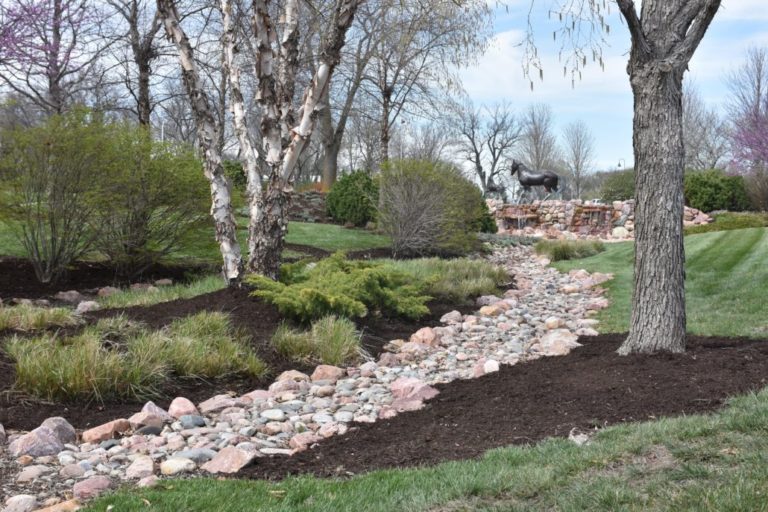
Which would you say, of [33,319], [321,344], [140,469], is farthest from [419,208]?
[140,469]

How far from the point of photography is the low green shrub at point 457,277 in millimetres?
9219

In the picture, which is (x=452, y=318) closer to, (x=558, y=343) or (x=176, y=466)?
(x=558, y=343)

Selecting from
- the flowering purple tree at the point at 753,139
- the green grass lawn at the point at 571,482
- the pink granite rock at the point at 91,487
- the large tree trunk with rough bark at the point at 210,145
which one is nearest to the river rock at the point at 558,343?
the green grass lawn at the point at 571,482

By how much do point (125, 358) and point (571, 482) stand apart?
136 inches

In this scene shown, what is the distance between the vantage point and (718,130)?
3312cm

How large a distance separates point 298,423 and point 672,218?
2908 mm

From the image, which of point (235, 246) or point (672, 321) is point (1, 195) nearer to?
point (235, 246)

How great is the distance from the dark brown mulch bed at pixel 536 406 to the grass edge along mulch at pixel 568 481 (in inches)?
7.7

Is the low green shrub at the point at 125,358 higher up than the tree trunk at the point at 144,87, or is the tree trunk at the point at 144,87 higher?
the tree trunk at the point at 144,87

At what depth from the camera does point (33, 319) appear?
5891 mm

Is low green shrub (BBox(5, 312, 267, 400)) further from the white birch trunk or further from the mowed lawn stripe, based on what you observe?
the mowed lawn stripe

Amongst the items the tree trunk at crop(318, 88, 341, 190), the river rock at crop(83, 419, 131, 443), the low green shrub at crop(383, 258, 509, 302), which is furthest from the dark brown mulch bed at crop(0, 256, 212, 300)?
the tree trunk at crop(318, 88, 341, 190)

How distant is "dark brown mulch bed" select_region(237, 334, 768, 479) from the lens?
11.4 ft

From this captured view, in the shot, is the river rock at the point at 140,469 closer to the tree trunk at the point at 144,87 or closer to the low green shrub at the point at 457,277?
the low green shrub at the point at 457,277
